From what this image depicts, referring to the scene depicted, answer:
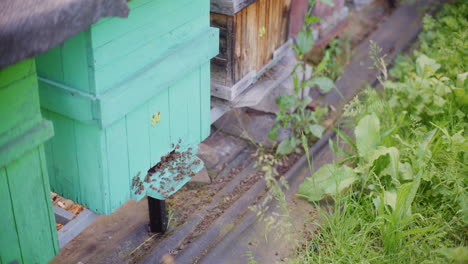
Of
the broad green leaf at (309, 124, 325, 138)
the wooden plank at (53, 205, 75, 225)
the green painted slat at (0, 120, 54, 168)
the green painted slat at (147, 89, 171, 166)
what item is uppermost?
the green painted slat at (0, 120, 54, 168)

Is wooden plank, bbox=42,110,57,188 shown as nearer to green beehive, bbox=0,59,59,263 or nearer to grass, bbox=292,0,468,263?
green beehive, bbox=0,59,59,263

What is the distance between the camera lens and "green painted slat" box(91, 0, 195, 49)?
2.48 meters

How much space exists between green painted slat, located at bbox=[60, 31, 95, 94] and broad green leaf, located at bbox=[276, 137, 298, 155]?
223 cm

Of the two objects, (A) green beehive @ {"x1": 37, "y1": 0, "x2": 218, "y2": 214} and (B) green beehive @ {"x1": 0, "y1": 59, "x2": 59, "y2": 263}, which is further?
(A) green beehive @ {"x1": 37, "y1": 0, "x2": 218, "y2": 214}

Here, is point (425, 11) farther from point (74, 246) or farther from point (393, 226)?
point (74, 246)

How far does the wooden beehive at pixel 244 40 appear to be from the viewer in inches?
144

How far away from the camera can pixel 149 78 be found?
2865 millimetres

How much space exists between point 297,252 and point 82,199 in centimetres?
148

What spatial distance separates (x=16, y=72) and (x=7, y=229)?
78 centimetres

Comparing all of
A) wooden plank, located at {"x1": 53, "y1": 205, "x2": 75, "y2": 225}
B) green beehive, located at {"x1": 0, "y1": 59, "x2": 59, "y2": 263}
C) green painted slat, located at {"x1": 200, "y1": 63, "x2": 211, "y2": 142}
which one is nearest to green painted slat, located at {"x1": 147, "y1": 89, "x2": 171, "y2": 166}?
green painted slat, located at {"x1": 200, "y1": 63, "x2": 211, "y2": 142}

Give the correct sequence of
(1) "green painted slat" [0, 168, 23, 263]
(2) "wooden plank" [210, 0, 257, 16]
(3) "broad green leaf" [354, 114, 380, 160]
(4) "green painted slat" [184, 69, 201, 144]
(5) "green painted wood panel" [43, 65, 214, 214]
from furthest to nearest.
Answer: (3) "broad green leaf" [354, 114, 380, 160]
(2) "wooden plank" [210, 0, 257, 16]
(4) "green painted slat" [184, 69, 201, 144]
(5) "green painted wood panel" [43, 65, 214, 214]
(1) "green painted slat" [0, 168, 23, 263]

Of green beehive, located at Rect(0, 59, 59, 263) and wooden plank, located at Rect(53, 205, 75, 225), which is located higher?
green beehive, located at Rect(0, 59, 59, 263)

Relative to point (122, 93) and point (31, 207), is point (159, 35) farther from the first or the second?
point (31, 207)

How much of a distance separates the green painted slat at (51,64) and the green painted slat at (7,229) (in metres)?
0.58
